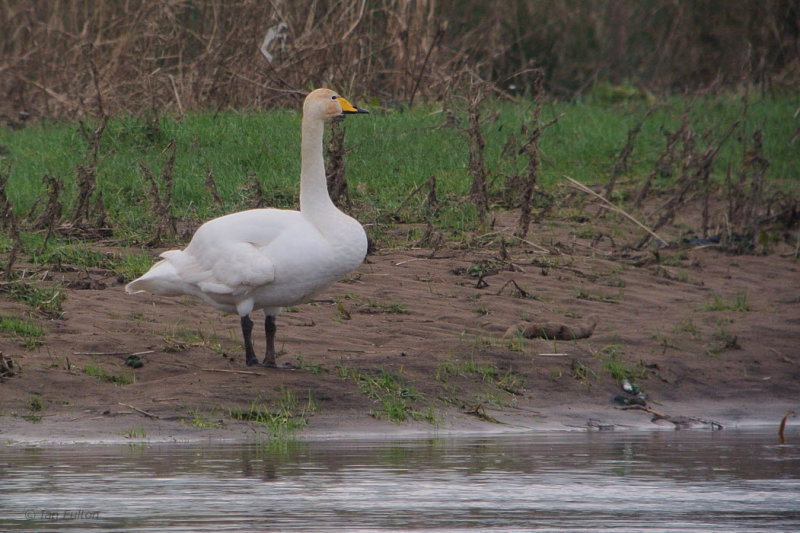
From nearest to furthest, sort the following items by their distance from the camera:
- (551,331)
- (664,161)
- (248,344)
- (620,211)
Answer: (248,344) → (551,331) → (620,211) → (664,161)

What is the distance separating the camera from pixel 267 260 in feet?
23.8

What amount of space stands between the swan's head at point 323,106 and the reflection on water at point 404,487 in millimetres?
2446

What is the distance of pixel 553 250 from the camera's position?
36.5 ft

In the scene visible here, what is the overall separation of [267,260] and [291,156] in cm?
583

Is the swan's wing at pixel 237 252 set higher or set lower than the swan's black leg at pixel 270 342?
higher

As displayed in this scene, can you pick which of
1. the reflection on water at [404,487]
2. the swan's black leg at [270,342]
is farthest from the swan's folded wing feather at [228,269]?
the reflection on water at [404,487]

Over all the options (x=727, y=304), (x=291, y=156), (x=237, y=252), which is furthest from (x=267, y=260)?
(x=291, y=156)

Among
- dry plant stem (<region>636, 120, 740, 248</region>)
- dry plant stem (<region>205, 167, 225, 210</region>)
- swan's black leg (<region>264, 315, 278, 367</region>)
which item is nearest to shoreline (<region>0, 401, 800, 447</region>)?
swan's black leg (<region>264, 315, 278, 367</region>)

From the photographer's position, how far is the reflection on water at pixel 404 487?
15.0 feet

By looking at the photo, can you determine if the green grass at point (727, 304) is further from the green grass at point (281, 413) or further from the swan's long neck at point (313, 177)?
the green grass at point (281, 413)

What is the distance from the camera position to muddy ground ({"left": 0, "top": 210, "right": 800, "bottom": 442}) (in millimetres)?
7125

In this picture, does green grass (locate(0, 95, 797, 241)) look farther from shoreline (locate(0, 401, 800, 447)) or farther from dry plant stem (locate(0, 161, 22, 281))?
shoreline (locate(0, 401, 800, 447))

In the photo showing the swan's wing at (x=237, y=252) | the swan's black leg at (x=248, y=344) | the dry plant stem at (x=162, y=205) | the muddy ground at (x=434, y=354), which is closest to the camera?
the muddy ground at (x=434, y=354)

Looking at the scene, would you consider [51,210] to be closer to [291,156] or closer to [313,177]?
[291,156]
